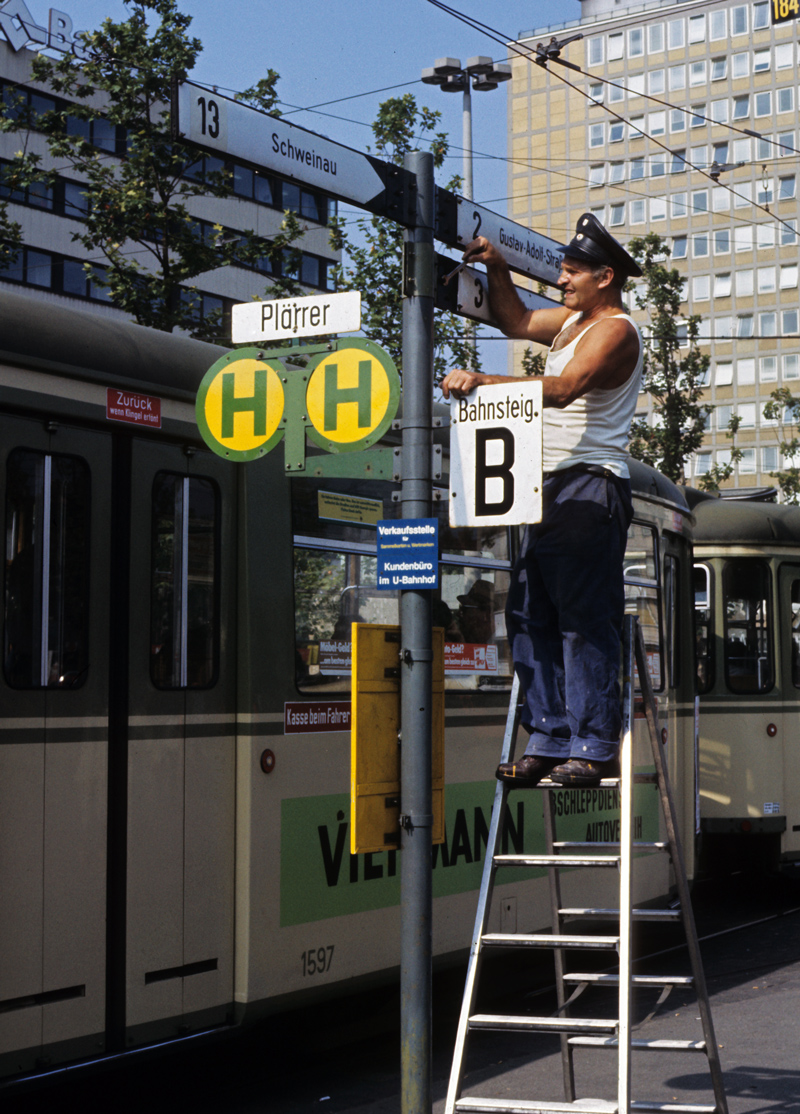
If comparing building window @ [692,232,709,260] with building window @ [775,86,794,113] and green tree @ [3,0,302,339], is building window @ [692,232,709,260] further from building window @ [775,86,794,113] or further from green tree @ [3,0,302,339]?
green tree @ [3,0,302,339]

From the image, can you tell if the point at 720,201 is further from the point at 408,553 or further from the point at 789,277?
the point at 408,553

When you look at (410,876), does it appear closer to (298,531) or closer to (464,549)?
(298,531)

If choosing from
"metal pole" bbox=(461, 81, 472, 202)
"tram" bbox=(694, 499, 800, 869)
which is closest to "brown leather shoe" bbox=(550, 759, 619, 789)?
"tram" bbox=(694, 499, 800, 869)

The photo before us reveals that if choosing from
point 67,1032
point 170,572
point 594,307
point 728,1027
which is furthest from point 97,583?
point 728,1027

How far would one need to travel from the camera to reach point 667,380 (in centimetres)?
2545

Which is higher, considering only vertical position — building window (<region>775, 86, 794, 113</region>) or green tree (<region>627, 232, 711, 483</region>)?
building window (<region>775, 86, 794, 113</region>)

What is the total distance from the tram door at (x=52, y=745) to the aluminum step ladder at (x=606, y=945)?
4.80ft

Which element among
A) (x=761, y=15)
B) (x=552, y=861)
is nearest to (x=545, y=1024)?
(x=552, y=861)

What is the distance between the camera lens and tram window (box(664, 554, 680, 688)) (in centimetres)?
969

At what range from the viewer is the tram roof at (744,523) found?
12391mm

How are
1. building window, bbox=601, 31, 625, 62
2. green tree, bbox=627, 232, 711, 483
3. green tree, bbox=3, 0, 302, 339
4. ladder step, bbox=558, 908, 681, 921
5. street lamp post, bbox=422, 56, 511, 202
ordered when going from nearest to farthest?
1. ladder step, bbox=558, 908, 681, 921
2. green tree, bbox=3, 0, 302, 339
3. street lamp post, bbox=422, 56, 511, 202
4. green tree, bbox=627, 232, 711, 483
5. building window, bbox=601, 31, 625, 62

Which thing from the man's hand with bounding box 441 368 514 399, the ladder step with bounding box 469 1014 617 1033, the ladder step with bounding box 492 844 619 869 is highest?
the man's hand with bounding box 441 368 514 399

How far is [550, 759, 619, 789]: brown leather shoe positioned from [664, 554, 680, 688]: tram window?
5.11 m

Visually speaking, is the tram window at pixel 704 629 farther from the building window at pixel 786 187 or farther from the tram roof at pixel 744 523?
the building window at pixel 786 187
